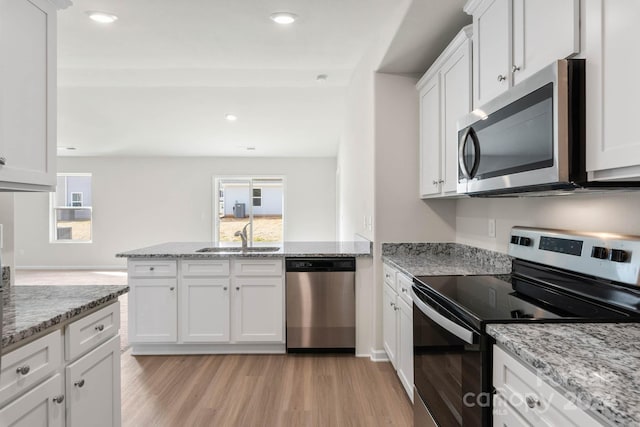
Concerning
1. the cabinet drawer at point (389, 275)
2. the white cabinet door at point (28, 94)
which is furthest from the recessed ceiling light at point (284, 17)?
the cabinet drawer at point (389, 275)

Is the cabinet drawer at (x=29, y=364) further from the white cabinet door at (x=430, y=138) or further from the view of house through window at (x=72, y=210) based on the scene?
the view of house through window at (x=72, y=210)

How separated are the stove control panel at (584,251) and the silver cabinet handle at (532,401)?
0.61 m

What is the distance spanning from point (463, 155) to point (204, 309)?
2.46m

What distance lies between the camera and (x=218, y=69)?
4.25 m

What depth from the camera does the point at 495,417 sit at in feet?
3.74

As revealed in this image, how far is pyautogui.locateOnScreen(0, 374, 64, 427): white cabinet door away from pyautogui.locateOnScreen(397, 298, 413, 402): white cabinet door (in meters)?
1.70

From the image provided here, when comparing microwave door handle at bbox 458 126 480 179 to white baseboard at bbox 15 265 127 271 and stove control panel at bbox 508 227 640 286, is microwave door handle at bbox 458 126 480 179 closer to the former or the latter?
stove control panel at bbox 508 227 640 286

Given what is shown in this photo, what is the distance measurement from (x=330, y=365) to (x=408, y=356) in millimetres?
951

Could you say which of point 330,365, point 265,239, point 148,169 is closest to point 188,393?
point 330,365

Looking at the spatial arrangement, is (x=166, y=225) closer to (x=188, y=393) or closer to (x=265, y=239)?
(x=265, y=239)

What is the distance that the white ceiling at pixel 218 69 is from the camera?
266 cm

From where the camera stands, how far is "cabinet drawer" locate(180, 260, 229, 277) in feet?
10.7

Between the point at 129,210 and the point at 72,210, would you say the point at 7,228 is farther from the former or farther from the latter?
the point at 72,210

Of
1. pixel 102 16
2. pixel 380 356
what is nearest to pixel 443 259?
pixel 380 356
